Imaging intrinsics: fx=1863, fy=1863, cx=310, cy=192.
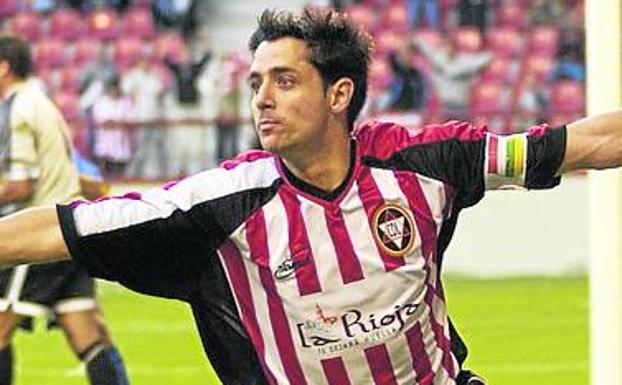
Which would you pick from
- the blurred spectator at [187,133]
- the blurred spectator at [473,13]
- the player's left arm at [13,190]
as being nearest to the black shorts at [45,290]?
the player's left arm at [13,190]

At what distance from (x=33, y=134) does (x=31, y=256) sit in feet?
14.5

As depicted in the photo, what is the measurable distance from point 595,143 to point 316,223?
0.74m

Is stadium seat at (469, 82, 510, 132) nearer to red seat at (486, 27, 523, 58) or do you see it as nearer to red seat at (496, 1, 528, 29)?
red seat at (486, 27, 523, 58)

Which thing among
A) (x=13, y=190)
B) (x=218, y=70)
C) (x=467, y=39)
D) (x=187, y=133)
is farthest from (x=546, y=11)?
(x=13, y=190)

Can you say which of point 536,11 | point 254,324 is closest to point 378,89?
point 536,11

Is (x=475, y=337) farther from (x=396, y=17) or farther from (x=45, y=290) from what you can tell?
(x=396, y=17)

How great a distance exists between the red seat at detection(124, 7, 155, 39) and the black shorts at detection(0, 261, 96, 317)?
42.3 feet

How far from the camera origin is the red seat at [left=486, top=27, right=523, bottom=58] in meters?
20.5

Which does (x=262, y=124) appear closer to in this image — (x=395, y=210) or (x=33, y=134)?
(x=395, y=210)

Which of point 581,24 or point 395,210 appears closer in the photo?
point 395,210

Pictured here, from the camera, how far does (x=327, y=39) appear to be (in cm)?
467

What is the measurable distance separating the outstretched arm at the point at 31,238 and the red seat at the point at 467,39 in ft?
51.7

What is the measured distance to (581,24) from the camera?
20406 millimetres

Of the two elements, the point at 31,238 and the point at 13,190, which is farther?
the point at 13,190
